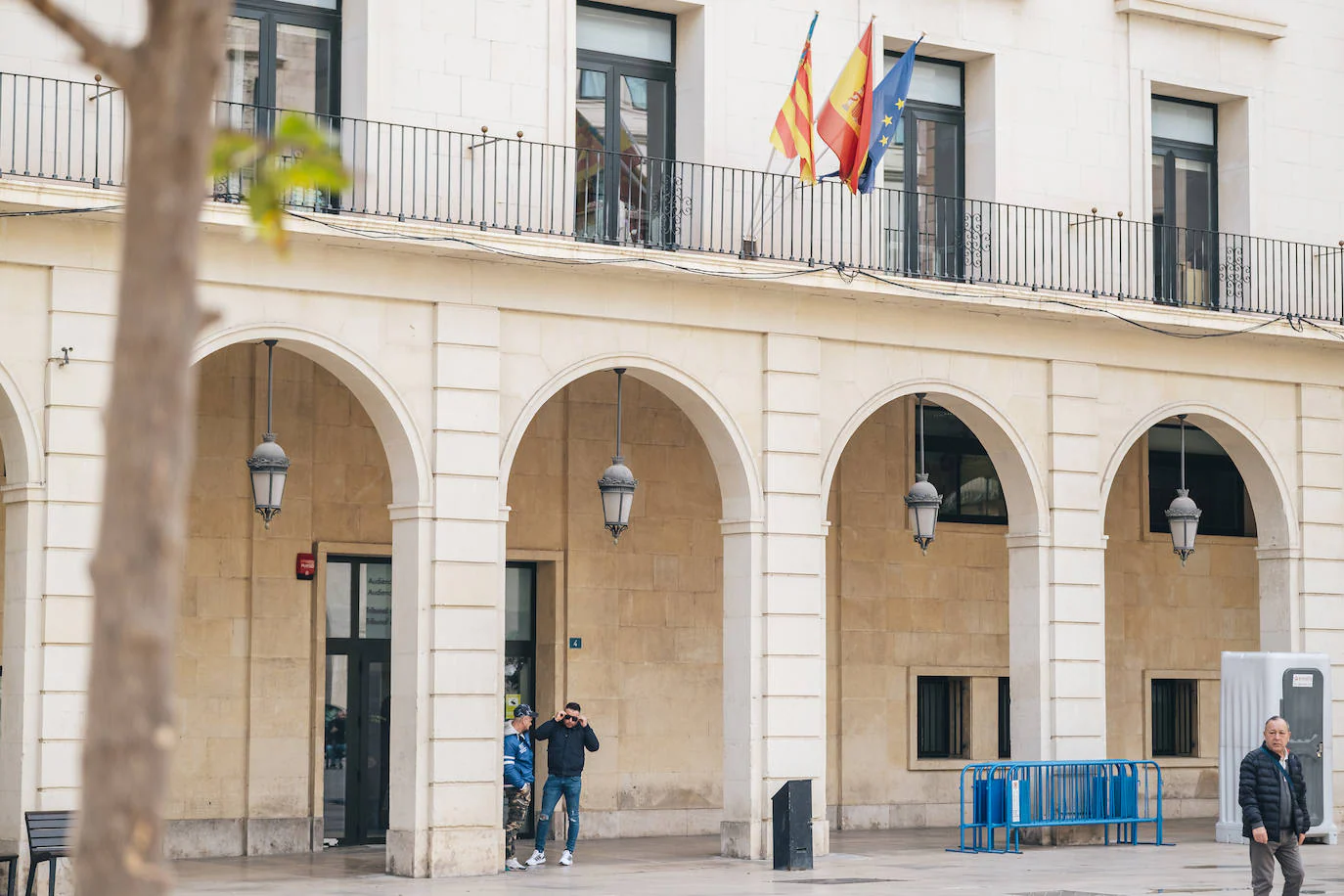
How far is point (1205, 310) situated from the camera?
69.6 ft

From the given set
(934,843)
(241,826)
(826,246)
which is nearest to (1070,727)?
(934,843)

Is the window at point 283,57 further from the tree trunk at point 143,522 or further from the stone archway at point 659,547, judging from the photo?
the tree trunk at point 143,522

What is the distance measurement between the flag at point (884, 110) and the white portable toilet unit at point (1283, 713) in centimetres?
650

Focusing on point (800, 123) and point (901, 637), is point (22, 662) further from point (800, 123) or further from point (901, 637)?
point (901, 637)

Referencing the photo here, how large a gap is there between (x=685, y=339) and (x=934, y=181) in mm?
3950

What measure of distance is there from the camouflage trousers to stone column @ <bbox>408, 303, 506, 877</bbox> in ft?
3.19

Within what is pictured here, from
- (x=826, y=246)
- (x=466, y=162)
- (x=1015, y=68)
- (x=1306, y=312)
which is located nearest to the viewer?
(x=466, y=162)

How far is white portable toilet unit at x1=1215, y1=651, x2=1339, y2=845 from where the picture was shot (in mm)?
20469

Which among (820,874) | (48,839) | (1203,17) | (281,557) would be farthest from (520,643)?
(1203,17)

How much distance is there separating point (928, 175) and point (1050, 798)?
21.3 feet

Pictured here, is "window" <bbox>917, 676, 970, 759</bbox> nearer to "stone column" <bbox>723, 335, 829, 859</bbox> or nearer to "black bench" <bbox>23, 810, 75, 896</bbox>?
"stone column" <bbox>723, 335, 829, 859</bbox>

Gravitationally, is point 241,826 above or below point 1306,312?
below

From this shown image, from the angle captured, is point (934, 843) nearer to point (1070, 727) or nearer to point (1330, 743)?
point (1070, 727)

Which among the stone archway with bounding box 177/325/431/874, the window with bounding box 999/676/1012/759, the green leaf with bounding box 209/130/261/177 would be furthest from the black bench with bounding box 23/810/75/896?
the window with bounding box 999/676/1012/759
